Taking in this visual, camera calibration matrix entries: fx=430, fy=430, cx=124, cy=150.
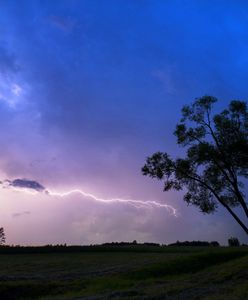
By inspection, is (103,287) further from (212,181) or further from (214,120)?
(214,120)

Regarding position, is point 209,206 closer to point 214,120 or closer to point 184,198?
point 184,198

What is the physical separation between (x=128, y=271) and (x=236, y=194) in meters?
16.8

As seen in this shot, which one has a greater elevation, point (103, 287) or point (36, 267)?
point (36, 267)

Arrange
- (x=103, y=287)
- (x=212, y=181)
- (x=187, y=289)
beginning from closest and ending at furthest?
(x=187, y=289), (x=103, y=287), (x=212, y=181)

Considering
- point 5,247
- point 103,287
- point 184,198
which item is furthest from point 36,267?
point 5,247

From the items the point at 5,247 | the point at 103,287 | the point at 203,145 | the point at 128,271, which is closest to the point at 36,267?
the point at 128,271

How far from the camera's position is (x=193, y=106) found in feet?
141

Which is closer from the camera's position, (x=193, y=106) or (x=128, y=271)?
(x=193, y=106)

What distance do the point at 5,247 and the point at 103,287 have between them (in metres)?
60.2

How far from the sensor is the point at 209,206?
4156 centimetres

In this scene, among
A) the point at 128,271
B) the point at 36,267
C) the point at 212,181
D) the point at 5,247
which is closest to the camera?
the point at 212,181

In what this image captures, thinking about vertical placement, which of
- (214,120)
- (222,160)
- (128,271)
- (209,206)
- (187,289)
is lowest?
(187,289)

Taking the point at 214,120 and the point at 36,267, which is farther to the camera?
the point at 36,267

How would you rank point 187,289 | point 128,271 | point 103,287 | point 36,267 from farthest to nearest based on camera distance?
1. point 36,267
2. point 128,271
3. point 103,287
4. point 187,289
